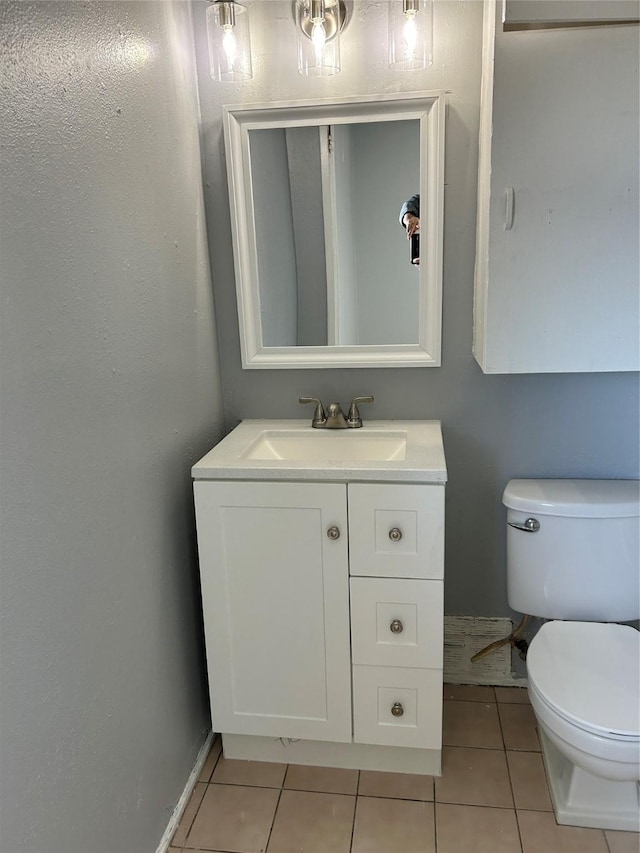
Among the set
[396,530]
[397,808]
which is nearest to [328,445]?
[396,530]

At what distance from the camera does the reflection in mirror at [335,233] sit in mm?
1794

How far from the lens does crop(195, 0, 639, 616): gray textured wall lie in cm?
172

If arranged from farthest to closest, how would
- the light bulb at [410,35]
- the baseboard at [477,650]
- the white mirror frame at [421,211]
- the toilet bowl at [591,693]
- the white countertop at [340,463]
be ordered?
the baseboard at [477,650], the white mirror frame at [421,211], the light bulb at [410,35], the white countertop at [340,463], the toilet bowl at [591,693]

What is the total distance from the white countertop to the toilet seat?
20.7 inches

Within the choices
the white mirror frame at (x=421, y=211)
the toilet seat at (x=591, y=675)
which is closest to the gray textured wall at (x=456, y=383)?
the white mirror frame at (x=421, y=211)

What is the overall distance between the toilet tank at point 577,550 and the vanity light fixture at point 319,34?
1.27 meters

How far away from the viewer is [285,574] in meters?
1.63

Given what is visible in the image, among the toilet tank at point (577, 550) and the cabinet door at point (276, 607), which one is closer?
the cabinet door at point (276, 607)

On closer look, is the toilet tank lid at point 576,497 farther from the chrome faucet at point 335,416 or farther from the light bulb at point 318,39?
the light bulb at point 318,39

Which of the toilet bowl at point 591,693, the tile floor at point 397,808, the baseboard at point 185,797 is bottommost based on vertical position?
the tile floor at point 397,808

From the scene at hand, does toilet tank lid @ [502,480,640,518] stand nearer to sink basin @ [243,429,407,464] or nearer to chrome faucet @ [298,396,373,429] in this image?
sink basin @ [243,429,407,464]

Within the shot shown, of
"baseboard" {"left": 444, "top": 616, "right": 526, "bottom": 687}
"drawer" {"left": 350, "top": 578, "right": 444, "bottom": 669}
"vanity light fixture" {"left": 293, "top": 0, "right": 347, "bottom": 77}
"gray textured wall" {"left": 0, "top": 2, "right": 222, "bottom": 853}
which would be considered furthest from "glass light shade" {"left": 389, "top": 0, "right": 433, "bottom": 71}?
"baseboard" {"left": 444, "top": 616, "right": 526, "bottom": 687}

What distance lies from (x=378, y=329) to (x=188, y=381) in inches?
23.0

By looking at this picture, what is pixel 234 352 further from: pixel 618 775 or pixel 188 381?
pixel 618 775
